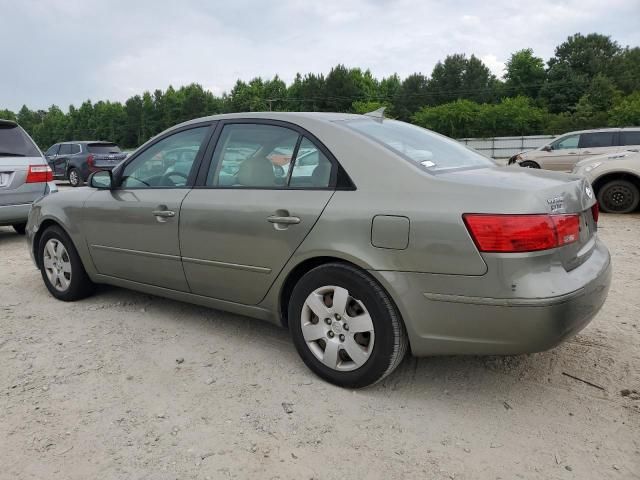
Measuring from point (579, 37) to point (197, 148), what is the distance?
84.2m

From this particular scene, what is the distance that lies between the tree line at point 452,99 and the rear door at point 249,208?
38847 mm

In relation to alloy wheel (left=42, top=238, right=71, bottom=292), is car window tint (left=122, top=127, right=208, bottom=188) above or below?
above

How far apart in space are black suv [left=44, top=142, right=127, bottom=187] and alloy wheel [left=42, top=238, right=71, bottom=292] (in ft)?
46.4

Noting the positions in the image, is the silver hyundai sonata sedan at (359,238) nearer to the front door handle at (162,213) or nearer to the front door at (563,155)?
the front door handle at (162,213)

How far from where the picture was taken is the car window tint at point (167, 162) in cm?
364

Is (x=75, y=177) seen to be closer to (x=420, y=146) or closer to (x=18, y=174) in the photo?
(x=18, y=174)

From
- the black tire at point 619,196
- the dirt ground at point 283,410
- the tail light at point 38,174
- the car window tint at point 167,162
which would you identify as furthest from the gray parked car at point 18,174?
the black tire at point 619,196

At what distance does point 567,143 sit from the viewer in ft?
45.0

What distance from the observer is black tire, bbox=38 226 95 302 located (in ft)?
14.3

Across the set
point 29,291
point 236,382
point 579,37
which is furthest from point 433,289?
point 579,37

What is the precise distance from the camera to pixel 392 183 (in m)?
2.64

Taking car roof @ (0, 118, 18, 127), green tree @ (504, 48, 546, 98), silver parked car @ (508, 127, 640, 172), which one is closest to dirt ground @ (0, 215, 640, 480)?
car roof @ (0, 118, 18, 127)

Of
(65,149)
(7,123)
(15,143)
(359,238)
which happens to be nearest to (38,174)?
(15,143)

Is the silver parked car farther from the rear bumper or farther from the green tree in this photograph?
the green tree
